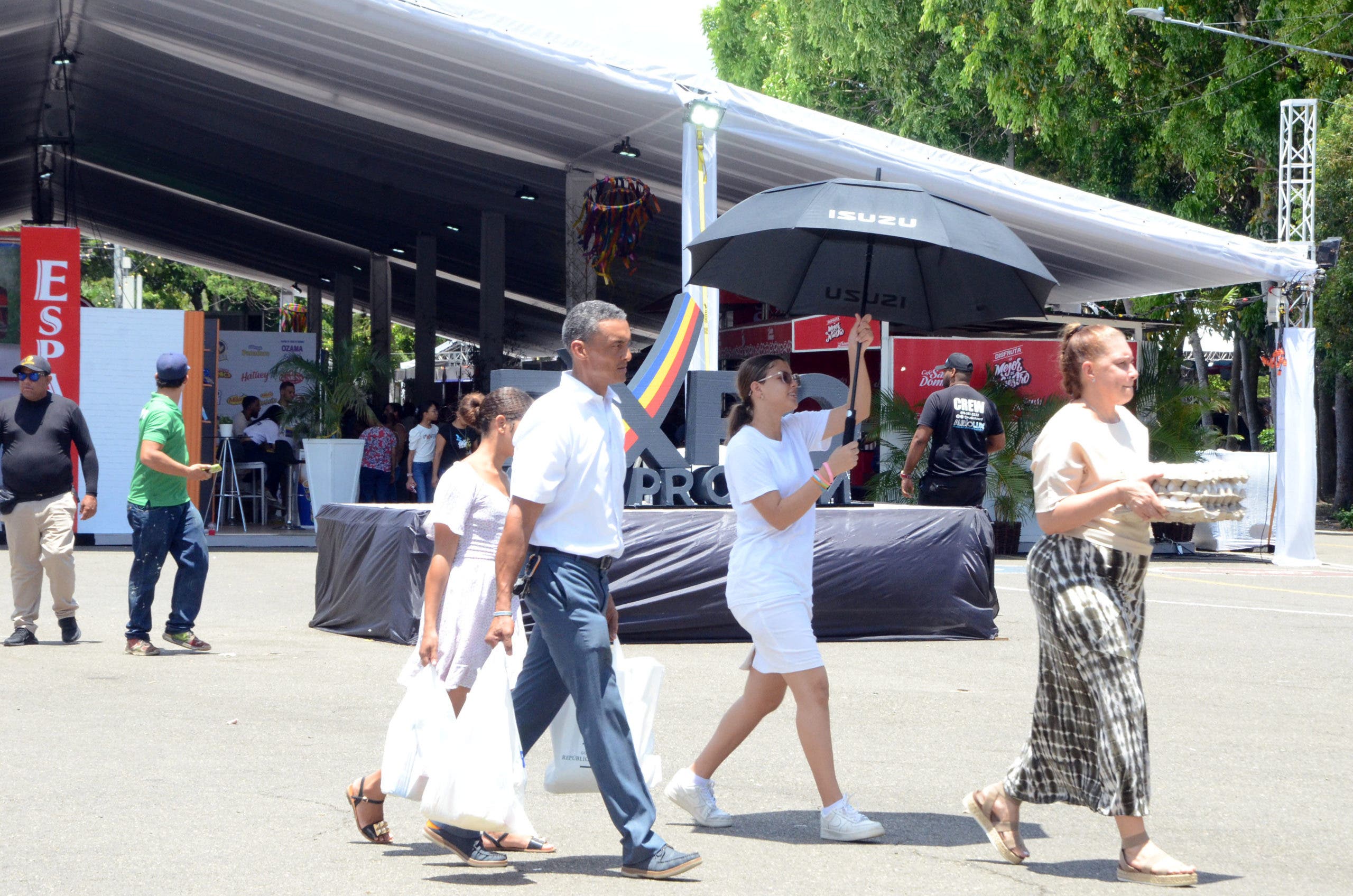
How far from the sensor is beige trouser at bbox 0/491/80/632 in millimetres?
9672

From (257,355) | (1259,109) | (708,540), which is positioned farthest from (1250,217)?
(708,540)

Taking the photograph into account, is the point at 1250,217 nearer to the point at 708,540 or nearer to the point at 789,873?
the point at 708,540

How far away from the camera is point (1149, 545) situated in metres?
4.94

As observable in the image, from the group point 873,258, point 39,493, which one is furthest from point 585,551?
point 39,493

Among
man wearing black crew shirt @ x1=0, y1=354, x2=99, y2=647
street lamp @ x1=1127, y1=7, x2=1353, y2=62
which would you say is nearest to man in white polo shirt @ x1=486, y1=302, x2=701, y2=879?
man wearing black crew shirt @ x1=0, y1=354, x2=99, y2=647

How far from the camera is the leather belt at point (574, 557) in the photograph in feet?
15.4

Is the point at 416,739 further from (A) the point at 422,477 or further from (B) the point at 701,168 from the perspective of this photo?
(A) the point at 422,477

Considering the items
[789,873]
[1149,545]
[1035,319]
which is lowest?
[789,873]

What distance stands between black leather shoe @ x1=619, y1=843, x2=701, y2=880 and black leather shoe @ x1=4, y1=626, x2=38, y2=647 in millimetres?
6515

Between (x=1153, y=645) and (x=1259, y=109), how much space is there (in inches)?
607

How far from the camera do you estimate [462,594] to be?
16.6 ft

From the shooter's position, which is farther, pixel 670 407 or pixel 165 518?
pixel 670 407

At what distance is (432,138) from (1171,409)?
10.4 metres

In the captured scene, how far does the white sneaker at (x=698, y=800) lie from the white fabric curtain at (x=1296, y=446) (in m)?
13.2
